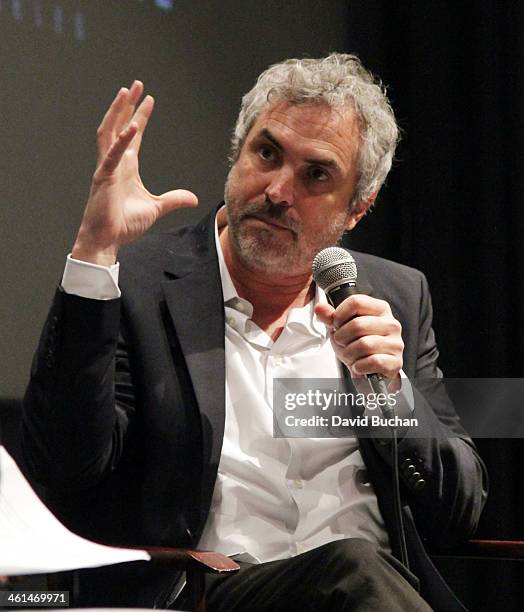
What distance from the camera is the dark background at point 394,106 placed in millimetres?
2447

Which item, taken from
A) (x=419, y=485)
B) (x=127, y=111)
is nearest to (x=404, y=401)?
(x=419, y=485)

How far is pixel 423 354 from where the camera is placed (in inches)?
92.2

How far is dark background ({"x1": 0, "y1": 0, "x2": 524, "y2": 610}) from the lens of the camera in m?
2.45

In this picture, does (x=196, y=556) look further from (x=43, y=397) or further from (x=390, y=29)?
(x=390, y=29)

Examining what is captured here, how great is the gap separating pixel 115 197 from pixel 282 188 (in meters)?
0.49

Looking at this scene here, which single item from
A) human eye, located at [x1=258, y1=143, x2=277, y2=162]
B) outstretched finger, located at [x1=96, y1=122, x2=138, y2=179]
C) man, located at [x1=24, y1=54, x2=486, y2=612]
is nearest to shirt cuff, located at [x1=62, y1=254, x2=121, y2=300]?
man, located at [x1=24, y1=54, x2=486, y2=612]

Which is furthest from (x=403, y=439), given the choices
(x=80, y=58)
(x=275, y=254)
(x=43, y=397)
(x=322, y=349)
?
(x=80, y=58)

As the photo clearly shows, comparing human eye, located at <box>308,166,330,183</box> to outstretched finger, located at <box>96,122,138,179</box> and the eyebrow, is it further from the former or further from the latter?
outstretched finger, located at <box>96,122,138,179</box>

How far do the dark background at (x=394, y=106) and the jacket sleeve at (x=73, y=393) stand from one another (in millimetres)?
529

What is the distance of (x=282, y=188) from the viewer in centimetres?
220

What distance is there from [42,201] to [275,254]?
617mm

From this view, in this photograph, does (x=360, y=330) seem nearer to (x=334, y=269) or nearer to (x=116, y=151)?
(x=334, y=269)

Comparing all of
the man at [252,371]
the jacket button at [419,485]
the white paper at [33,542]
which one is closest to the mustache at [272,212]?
the man at [252,371]

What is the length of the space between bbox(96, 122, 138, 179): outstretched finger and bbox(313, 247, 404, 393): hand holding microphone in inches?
15.8
